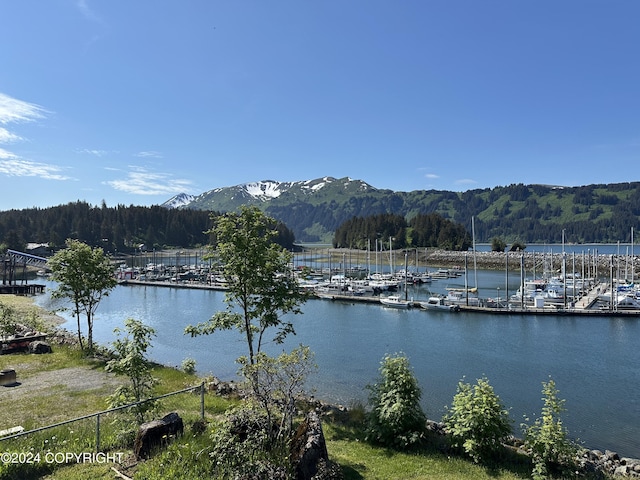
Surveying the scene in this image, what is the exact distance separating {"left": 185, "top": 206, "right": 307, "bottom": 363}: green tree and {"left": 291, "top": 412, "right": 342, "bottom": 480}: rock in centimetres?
568

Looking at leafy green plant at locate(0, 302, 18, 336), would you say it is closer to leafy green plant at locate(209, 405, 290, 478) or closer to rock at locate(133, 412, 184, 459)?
rock at locate(133, 412, 184, 459)

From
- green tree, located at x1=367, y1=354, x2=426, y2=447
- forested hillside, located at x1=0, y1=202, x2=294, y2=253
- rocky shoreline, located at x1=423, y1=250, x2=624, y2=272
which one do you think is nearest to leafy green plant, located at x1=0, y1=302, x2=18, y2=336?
green tree, located at x1=367, y1=354, x2=426, y2=447

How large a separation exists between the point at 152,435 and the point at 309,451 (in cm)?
424

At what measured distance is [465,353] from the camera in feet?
119

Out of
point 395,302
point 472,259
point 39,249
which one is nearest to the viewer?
point 395,302

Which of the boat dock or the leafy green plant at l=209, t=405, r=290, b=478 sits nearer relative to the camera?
the leafy green plant at l=209, t=405, r=290, b=478

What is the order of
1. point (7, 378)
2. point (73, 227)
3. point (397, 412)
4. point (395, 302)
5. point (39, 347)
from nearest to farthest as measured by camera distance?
point (397, 412), point (7, 378), point (39, 347), point (395, 302), point (73, 227)

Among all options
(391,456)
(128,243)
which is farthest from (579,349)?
(128,243)

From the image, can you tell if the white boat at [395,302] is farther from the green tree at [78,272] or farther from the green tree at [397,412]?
the green tree at [397,412]

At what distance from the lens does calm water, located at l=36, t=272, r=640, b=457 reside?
23.1m

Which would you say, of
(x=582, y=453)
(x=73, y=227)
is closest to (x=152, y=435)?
(x=582, y=453)

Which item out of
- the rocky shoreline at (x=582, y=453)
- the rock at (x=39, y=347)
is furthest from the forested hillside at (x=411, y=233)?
the rocky shoreline at (x=582, y=453)

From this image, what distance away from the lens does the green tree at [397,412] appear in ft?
42.3

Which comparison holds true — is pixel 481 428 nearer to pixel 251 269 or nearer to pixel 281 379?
pixel 281 379
